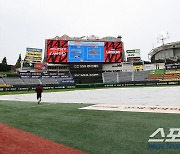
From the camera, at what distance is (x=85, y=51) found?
74.1 metres

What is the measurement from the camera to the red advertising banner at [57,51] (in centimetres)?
7275

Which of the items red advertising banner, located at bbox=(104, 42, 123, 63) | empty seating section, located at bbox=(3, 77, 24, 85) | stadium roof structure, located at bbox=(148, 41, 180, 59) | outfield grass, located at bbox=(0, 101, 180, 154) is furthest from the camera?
stadium roof structure, located at bbox=(148, 41, 180, 59)

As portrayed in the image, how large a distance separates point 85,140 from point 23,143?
1814 mm

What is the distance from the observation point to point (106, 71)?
81188mm

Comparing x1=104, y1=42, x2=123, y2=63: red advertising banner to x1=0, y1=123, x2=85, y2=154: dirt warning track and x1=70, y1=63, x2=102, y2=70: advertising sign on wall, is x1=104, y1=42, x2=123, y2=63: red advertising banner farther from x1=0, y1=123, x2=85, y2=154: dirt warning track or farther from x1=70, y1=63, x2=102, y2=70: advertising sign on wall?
x1=0, y1=123, x2=85, y2=154: dirt warning track

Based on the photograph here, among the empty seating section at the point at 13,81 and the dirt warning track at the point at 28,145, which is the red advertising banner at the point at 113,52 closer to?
the empty seating section at the point at 13,81

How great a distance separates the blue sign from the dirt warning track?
217 feet

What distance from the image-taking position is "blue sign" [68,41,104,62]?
241 ft

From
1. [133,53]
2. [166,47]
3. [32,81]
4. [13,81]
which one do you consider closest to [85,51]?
[32,81]

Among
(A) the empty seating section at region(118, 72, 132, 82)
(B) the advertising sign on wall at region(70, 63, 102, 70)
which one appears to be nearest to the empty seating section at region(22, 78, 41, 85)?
(B) the advertising sign on wall at region(70, 63, 102, 70)

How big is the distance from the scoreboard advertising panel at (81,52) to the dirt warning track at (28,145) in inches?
2595

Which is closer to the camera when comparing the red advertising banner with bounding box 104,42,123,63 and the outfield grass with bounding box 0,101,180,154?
the outfield grass with bounding box 0,101,180,154

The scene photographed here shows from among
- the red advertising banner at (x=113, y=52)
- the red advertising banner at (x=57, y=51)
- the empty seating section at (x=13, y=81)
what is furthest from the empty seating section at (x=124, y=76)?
the empty seating section at (x=13, y=81)

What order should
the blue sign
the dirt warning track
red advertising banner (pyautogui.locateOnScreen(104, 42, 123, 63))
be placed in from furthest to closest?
red advertising banner (pyautogui.locateOnScreen(104, 42, 123, 63)), the blue sign, the dirt warning track
